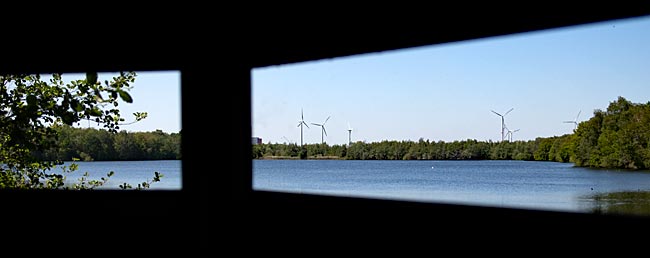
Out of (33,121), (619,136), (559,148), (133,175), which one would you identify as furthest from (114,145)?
(559,148)

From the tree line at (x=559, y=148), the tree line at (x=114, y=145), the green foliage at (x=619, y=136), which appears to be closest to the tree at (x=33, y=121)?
the tree line at (x=114, y=145)

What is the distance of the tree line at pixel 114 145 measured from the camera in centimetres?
974

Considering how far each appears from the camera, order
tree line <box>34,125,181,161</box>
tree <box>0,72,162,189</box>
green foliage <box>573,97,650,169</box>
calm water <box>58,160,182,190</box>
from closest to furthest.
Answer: tree <box>0,72,162,189</box> < tree line <box>34,125,181,161</box> < calm water <box>58,160,182,190</box> < green foliage <box>573,97,650,169</box>

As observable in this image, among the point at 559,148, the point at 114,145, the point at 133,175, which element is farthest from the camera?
the point at 559,148

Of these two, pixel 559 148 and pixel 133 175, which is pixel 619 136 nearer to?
pixel 559 148

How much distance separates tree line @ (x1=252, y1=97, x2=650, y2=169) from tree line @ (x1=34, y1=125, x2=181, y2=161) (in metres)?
11.3

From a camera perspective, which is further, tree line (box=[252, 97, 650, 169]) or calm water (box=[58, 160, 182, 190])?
tree line (box=[252, 97, 650, 169])

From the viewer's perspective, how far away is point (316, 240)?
9.84 ft

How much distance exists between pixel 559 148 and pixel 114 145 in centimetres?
5879

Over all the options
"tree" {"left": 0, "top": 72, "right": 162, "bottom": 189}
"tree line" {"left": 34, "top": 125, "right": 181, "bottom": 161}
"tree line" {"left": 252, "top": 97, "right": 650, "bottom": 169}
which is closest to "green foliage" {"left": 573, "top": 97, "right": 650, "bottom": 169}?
"tree line" {"left": 252, "top": 97, "right": 650, "bottom": 169}

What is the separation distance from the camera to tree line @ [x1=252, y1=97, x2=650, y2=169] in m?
44.9

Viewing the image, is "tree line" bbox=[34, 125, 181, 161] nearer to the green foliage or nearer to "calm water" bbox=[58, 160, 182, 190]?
"calm water" bbox=[58, 160, 182, 190]

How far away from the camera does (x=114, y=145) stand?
14195 millimetres

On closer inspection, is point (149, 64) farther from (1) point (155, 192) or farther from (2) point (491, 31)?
(2) point (491, 31)
